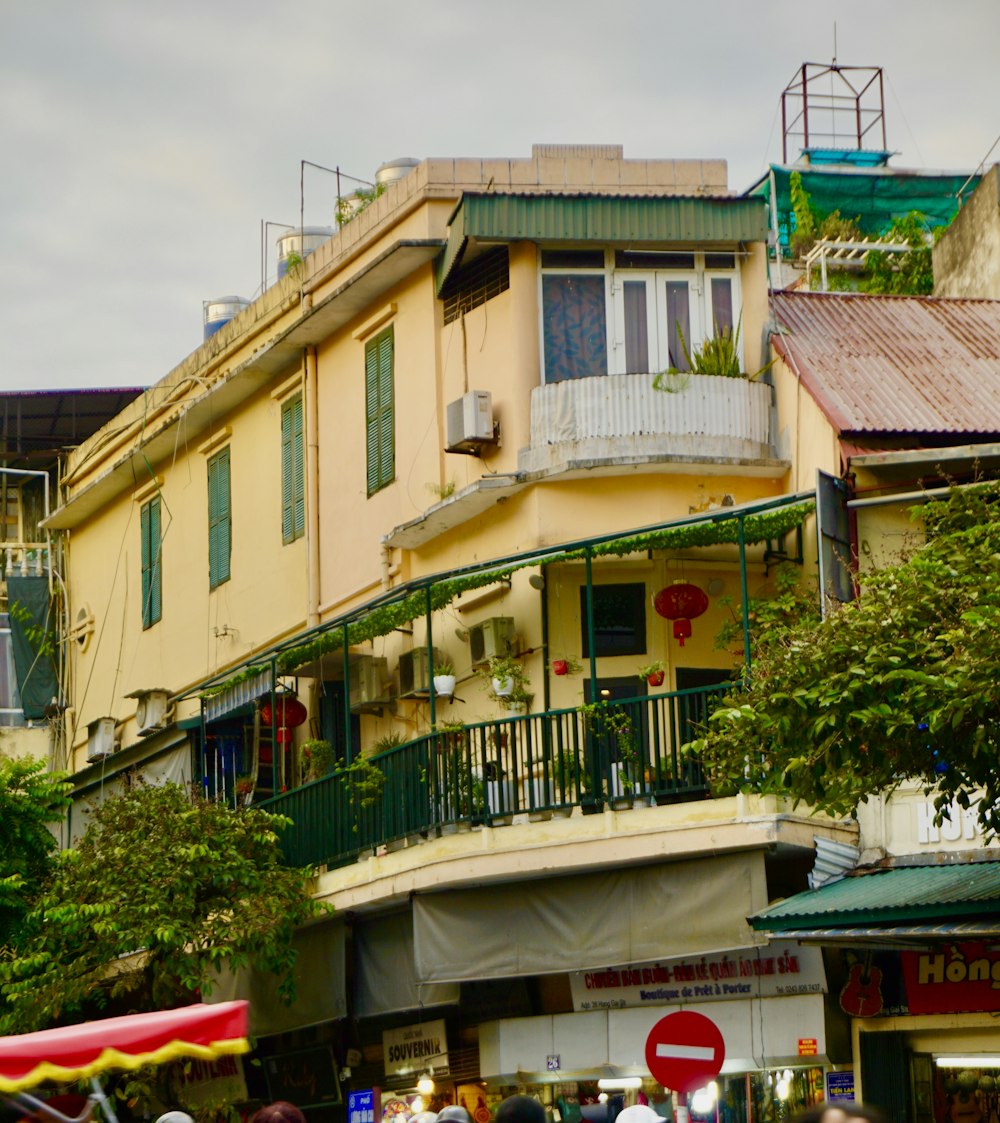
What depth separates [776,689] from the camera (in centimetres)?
1291

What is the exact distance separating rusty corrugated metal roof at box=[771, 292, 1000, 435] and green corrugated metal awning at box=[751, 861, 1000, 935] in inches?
145

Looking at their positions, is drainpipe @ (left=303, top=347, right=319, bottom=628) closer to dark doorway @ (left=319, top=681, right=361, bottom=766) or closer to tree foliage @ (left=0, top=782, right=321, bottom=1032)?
dark doorway @ (left=319, top=681, right=361, bottom=766)

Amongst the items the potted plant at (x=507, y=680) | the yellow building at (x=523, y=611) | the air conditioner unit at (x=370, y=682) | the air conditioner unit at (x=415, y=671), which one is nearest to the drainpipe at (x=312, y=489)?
the yellow building at (x=523, y=611)

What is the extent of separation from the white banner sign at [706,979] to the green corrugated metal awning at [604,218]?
21.2 feet

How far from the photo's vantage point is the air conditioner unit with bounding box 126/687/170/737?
2475cm

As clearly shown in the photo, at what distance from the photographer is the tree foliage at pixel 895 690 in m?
11.9

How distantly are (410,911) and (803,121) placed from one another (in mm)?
16840

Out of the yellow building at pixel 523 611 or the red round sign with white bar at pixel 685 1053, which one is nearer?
the red round sign with white bar at pixel 685 1053

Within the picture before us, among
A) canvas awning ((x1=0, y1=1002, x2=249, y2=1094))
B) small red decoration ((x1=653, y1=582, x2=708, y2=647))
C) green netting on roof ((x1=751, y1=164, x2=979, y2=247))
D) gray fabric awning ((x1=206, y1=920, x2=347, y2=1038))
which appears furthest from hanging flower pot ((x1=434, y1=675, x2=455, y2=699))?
green netting on roof ((x1=751, y1=164, x2=979, y2=247))

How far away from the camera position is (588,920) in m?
16.2

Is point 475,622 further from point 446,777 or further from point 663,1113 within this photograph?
point 663,1113

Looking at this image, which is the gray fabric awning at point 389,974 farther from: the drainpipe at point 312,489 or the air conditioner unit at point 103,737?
the air conditioner unit at point 103,737

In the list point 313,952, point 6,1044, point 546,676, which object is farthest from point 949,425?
point 6,1044

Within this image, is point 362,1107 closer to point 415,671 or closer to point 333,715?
point 415,671
